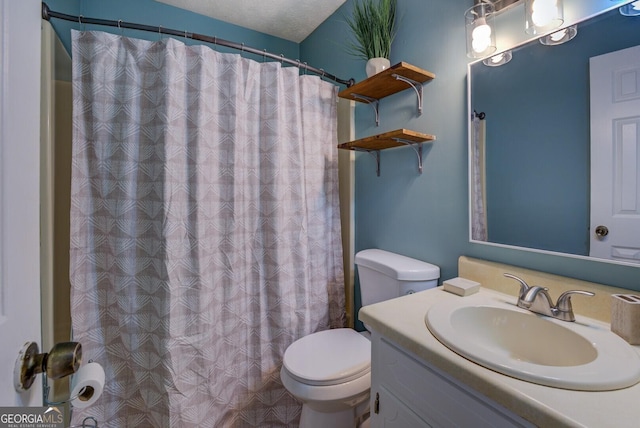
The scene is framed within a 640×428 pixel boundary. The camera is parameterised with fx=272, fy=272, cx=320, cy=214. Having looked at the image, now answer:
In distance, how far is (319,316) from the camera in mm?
1683

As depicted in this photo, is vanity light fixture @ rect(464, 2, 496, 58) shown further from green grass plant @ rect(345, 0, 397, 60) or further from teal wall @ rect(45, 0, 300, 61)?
teal wall @ rect(45, 0, 300, 61)

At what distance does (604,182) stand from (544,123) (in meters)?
0.26

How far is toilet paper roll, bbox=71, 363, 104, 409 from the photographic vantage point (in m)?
0.58

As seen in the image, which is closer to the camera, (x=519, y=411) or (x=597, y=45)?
(x=519, y=411)

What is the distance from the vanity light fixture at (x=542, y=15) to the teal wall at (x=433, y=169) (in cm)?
24

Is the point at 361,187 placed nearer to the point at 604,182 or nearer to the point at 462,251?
the point at 462,251

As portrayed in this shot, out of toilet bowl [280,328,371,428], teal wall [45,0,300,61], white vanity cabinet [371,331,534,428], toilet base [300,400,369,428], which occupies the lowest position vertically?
toilet base [300,400,369,428]

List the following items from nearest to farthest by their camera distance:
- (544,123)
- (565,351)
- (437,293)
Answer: (565,351) → (544,123) → (437,293)

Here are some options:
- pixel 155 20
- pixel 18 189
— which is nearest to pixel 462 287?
pixel 18 189

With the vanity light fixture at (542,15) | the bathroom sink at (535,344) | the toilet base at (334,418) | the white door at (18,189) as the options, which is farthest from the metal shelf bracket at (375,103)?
the toilet base at (334,418)

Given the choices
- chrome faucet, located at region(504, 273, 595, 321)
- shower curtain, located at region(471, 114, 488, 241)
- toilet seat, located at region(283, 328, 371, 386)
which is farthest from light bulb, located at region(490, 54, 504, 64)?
toilet seat, located at region(283, 328, 371, 386)

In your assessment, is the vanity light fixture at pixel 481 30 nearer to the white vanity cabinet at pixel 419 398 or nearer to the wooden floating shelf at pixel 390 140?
the wooden floating shelf at pixel 390 140

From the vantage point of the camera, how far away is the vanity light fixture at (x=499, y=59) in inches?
40.4

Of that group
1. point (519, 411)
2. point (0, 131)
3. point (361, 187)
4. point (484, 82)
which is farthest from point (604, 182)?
point (0, 131)
